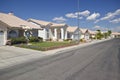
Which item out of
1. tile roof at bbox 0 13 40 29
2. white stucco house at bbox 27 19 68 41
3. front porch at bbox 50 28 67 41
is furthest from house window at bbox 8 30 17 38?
front porch at bbox 50 28 67 41

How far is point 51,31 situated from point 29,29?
13236 mm

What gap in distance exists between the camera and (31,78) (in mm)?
7805

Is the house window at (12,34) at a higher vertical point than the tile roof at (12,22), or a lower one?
lower

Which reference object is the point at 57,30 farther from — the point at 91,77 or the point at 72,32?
the point at 91,77

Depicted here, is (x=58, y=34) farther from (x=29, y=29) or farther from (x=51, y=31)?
(x=29, y=29)

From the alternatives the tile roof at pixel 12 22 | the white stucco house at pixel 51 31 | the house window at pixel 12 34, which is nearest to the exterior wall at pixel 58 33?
the white stucco house at pixel 51 31

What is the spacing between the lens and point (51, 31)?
41625mm

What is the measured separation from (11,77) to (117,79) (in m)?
5.49

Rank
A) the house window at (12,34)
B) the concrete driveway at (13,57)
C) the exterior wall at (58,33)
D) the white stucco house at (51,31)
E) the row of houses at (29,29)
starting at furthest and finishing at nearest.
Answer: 1. the exterior wall at (58,33)
2. the white stucco house at (51,31)
3. the house window at (12,34)
4. the row of houses at (29,29)
5. the concrete driveway at (13,57)

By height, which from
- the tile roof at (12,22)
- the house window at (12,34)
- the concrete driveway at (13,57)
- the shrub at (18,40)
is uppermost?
the tile roof at (12,22)

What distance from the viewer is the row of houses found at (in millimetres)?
24422

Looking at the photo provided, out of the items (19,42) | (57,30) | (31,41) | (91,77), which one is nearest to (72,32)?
(57,30)

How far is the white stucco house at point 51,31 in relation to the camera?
1475 inches

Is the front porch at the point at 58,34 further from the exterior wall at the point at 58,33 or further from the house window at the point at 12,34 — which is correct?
the house window at the point at 12,34
